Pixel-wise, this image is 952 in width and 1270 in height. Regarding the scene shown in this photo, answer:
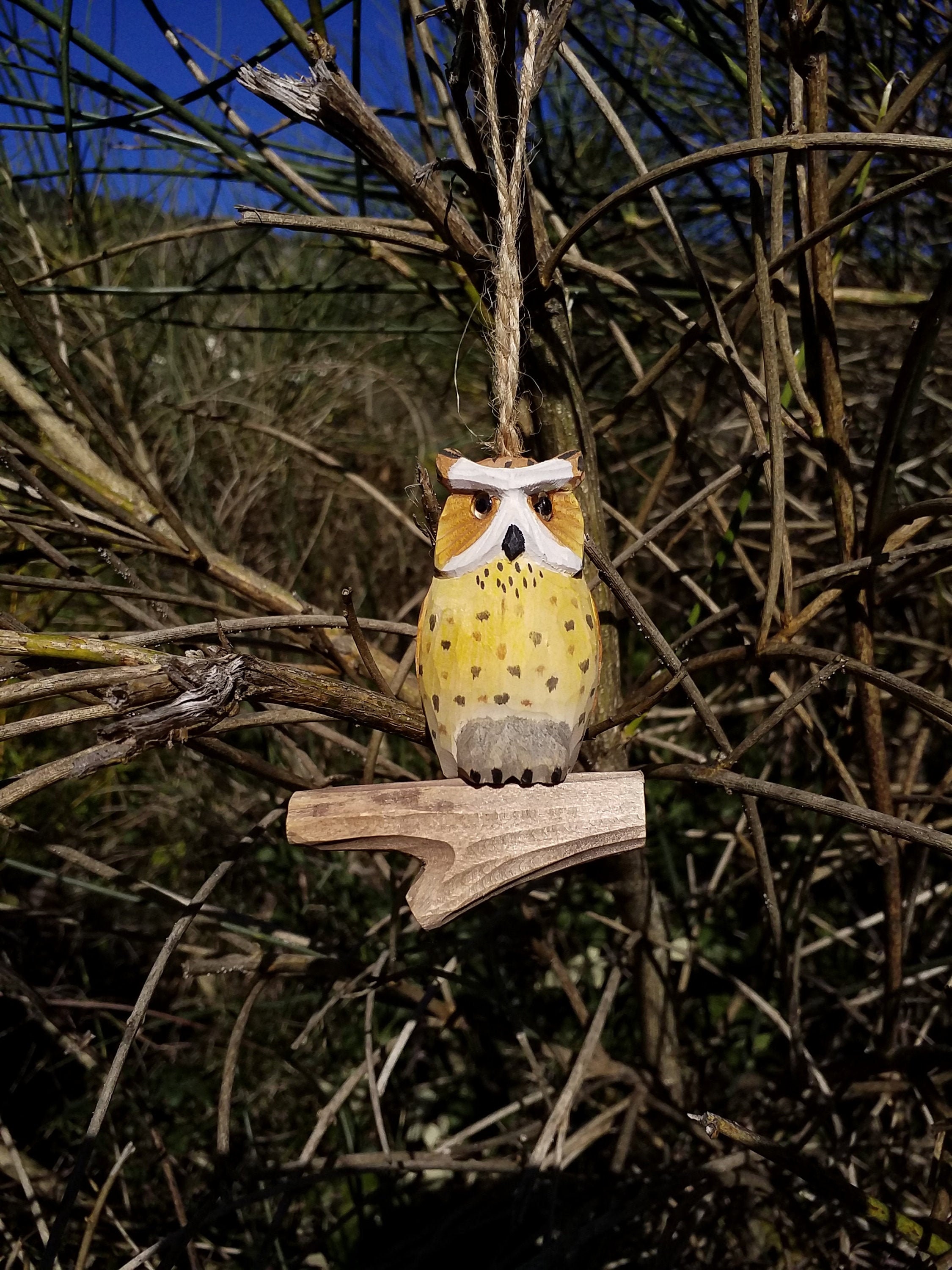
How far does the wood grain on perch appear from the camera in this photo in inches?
14.1

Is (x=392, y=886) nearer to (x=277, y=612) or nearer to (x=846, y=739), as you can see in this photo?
(x=277, y=612)

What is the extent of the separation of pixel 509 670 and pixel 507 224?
174mm

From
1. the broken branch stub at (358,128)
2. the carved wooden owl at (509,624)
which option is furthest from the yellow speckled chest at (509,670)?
the broken branch stub at (358,128)

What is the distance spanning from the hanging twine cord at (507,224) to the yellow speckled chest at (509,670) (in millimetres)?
60

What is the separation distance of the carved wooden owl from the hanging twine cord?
0.02 meters

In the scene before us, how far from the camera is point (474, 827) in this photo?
0.36 m

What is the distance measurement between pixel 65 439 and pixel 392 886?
0.39 m

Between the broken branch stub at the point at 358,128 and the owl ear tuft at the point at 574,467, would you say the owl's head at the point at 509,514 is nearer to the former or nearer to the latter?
the owl ear tuft at the point at 574,467

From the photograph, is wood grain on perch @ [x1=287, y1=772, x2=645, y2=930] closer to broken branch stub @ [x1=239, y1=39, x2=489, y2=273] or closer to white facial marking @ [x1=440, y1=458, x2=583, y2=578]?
white facial marking @ [x1=440, y1=458, x2=583, y2=578]

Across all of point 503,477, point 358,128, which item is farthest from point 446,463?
point 358,128

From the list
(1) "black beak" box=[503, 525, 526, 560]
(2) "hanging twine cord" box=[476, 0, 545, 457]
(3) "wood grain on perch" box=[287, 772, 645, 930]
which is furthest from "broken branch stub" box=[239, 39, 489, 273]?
(3) "wood grain on perch" box=[287, 772, 645, 930]

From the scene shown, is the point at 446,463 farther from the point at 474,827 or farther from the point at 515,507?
the point at 474,827

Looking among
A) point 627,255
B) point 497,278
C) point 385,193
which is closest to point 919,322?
point 497,278

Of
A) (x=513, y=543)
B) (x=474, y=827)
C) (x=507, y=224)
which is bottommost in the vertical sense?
(x=474, y=827)
